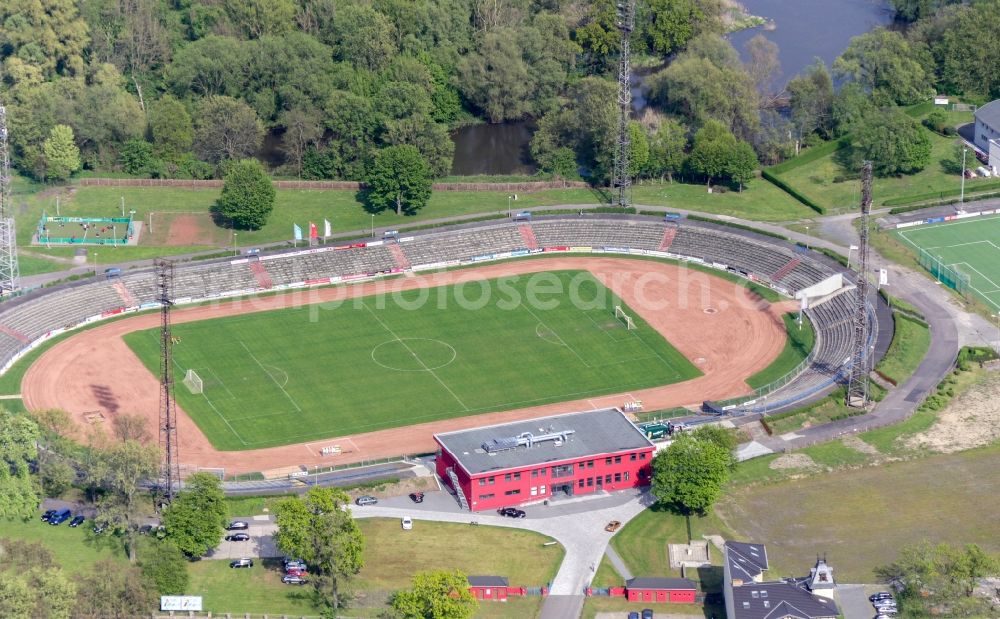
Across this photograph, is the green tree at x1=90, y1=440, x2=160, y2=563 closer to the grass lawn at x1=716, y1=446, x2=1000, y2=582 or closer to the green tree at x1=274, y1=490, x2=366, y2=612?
the green tree at x1=274, y1=490, x2=366, y2=612

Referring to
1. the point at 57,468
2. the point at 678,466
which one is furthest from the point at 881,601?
the point at 57,468

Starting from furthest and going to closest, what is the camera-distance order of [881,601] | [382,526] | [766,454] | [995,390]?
[995,390]
[766,454]
[382,526]
[881,601]

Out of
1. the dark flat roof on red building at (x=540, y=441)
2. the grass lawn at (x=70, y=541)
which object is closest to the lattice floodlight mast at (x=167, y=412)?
the grass lawn at (x=70, y=541)

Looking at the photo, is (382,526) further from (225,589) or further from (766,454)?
(766,454)

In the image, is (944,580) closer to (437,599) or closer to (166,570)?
(437,599)

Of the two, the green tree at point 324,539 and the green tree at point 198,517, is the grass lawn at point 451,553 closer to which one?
the green tree at point 324,539

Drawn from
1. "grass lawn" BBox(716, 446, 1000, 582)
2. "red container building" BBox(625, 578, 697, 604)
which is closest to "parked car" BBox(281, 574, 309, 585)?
"red container building" BBox(625, 578, 697, 604)

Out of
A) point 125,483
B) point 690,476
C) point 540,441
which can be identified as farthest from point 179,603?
point 690,476
